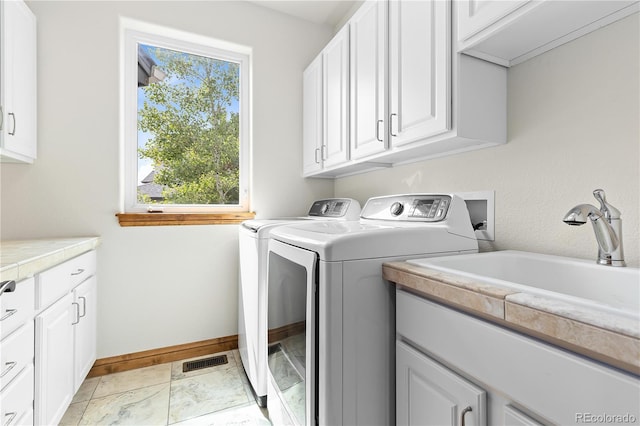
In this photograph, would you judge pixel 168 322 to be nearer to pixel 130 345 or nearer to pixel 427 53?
pixel 130 345

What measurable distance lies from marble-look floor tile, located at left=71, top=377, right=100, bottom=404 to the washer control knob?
78.1 inches

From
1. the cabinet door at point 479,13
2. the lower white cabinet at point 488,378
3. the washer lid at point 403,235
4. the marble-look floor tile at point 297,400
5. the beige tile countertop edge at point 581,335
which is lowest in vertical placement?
the marble-look floor tile at point 297,400

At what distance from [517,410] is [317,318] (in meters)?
0.56

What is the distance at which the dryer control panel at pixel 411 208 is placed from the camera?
125 cm

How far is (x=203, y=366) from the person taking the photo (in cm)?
204

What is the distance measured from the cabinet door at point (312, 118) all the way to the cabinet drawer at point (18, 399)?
1.81 meters

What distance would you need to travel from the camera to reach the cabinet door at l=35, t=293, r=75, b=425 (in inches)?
45.7

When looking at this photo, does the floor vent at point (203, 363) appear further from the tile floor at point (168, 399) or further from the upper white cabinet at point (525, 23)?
the upper white cabinet at point (525, 23)

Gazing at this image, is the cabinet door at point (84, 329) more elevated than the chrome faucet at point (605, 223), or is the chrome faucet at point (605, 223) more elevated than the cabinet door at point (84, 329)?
the chrome faucet at point (605, 223)

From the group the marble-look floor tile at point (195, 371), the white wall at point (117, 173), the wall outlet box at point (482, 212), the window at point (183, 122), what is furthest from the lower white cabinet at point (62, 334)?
the wall outlet box at point (482, 212)

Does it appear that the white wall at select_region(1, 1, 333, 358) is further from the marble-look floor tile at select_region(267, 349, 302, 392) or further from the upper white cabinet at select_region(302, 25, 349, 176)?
the marble-look floor tile at select_region(267, 349, 302, 392)

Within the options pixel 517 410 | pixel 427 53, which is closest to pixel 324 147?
pixel 427 53

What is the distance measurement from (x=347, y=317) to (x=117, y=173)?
185cm

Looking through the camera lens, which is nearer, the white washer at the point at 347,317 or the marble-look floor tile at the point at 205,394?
the white washer at the point at 347,317
